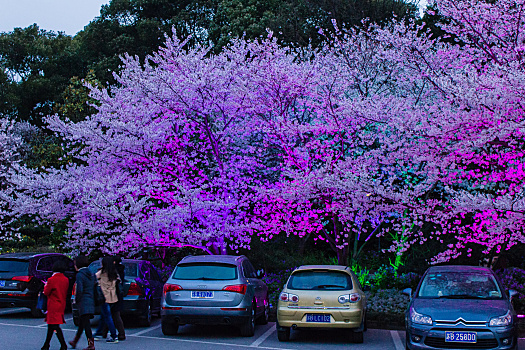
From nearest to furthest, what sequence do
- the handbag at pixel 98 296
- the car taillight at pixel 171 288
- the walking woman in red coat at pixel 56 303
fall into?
the walking woman in red coat at pixel 56 303 < the handbag at pixel 98 296 < the car taillight at pixel 171 288

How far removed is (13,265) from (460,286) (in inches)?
420

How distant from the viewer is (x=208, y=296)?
37.2ft

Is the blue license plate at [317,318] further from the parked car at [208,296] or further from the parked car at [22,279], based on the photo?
the parked car at [22,279]

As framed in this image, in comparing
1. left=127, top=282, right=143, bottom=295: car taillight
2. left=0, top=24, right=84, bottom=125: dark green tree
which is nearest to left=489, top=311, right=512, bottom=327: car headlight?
left=127, top=282, right=143, bottom=295: car taillight

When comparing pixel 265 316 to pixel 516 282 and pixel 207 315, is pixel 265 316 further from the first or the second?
pixel 516 282

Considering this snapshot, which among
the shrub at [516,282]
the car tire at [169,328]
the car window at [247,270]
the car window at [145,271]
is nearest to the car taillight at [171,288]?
the car tire at [169,328]

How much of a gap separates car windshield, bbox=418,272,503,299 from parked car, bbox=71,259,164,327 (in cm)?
596

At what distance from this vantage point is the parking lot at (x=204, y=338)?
10.7 meters

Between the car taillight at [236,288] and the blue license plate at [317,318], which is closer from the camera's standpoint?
the blue license plate at [317,318]

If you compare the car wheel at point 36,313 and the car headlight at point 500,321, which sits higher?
the car headlight at point 500,321

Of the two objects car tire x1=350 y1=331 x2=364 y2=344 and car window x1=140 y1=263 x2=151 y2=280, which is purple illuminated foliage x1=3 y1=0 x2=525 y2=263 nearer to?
car window x1=140 y1=263 x2=151 y2=280

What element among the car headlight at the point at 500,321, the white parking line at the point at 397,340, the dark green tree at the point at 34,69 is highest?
the dark green tree at the point at 34,69

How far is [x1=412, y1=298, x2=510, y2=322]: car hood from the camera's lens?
30.3ft

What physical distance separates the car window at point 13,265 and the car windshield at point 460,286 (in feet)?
32.0
